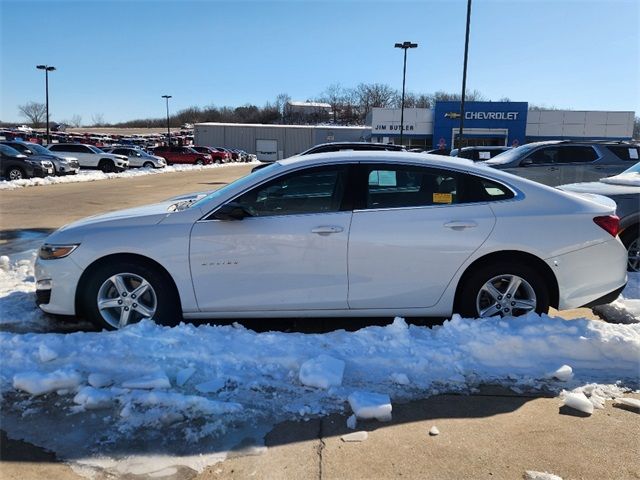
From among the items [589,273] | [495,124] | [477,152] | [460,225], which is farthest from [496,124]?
[460,225]

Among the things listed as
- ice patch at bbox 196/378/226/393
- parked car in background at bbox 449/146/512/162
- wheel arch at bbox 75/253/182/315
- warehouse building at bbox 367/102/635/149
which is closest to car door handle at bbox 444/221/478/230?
ice patch at bbox 196/378/226/393

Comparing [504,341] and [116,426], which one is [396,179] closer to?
[504,341]

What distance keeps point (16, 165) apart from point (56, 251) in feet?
A: 68.6

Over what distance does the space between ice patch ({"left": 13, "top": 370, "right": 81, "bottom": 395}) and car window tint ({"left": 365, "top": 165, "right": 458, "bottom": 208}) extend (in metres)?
2.52

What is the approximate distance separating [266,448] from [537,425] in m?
1.62

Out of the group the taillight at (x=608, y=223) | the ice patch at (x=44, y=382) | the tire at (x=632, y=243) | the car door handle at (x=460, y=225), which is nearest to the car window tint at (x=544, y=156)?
the tire at (x=632, y=243)

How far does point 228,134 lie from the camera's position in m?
77.4

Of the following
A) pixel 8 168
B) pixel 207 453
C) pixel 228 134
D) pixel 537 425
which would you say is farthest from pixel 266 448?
pixel 228 134

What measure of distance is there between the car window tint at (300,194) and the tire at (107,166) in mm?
31478

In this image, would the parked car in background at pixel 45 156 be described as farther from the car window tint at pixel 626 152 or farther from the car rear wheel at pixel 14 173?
the car window tint at pixel 626 152

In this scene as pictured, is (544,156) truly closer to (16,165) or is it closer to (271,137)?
(16,165)

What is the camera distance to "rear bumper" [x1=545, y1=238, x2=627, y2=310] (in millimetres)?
4273

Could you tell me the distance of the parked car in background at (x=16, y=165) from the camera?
71.5 ft

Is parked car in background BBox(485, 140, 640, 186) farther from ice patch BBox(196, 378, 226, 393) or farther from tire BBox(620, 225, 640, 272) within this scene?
ice patch BBox(196, 378, 226, 393)
